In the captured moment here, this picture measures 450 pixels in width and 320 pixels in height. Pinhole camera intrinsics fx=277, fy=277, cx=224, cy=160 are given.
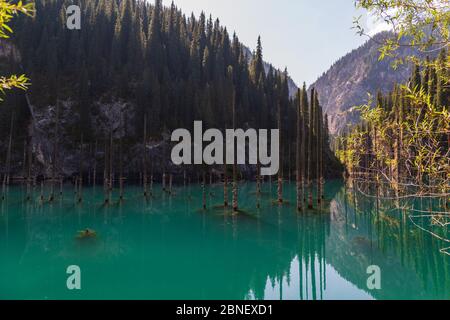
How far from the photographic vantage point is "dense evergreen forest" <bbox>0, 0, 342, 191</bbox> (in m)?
69.9

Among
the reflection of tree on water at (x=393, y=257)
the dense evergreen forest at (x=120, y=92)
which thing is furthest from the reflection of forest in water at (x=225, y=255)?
the dense evergreen forest at (x=120, y=92)

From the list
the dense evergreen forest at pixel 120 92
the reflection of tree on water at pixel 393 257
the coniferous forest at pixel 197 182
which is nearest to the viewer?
the coniferous forest at pixel 197 182

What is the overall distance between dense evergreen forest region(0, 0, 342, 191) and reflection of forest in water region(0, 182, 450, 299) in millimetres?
34813

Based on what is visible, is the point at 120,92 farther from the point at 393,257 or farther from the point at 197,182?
the point at 393,257

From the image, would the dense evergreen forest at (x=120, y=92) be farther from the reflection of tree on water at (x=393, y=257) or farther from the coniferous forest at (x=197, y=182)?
the reflection of tree on water at (x=393, y=257)

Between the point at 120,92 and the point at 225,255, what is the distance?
240 ft

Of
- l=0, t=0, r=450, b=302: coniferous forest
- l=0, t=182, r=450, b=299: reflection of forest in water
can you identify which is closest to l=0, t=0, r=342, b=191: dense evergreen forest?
l=0, t=0, r=450, b=302: coniferous forest

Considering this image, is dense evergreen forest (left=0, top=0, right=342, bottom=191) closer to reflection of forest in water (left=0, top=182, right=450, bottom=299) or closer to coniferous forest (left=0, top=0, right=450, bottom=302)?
coniferous forest (left=0, top=0, right=450, bottom=302)

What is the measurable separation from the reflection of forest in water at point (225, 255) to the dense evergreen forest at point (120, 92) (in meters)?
34.8

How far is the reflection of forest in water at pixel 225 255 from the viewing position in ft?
41.8

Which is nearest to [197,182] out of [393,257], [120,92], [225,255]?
[120,92]

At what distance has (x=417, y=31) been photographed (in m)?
4.75

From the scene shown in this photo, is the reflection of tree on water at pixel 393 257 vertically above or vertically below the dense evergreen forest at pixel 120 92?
below
